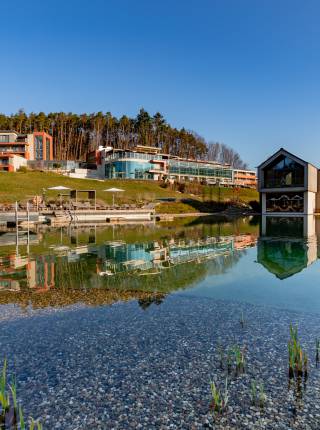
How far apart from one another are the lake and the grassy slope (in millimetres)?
35991

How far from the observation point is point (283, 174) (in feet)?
155

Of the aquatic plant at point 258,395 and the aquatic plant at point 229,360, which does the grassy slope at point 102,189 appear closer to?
the aquatic plant at point 229,360

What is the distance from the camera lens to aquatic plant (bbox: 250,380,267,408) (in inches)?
167

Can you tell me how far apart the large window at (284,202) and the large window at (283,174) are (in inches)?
77.0

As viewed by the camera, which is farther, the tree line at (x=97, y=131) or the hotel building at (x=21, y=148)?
the tree line at (x=97, y=131)

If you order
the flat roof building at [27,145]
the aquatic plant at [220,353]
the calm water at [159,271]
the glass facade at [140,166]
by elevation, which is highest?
the flat roof building at [27,145]

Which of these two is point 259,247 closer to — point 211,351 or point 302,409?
point 211,351

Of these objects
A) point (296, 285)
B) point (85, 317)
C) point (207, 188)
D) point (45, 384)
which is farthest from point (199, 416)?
point (207, 188)

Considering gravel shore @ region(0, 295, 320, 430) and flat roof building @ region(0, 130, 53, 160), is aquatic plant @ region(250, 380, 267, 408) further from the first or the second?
flat roof building @ region(0, 130, 53, 160)

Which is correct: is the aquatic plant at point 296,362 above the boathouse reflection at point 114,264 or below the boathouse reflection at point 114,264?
below

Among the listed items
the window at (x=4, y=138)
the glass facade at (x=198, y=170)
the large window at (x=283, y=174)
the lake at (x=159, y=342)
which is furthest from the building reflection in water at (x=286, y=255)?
the window at (x=4, y=138)

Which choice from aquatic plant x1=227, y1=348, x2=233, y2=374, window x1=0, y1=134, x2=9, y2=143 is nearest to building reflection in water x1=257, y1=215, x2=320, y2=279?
aquatic plant x1=227, y1=348, x2=233, y2=374

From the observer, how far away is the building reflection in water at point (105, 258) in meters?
11.0

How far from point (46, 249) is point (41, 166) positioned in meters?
56.6
